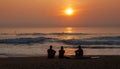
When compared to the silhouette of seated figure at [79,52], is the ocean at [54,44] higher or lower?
higher

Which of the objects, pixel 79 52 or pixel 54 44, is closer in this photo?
pixel 79 52

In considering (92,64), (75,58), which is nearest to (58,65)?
(92,64)

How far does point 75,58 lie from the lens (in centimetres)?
2508

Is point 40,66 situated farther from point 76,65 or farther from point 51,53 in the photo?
point 51,53

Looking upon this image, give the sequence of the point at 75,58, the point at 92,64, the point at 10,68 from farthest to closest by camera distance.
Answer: the point at 75,58 < the point at 92,64 < the point at 10,68

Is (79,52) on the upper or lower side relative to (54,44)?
lower

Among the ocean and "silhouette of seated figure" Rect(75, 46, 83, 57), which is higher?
the ocean

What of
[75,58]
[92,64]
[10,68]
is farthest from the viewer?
[75,58]

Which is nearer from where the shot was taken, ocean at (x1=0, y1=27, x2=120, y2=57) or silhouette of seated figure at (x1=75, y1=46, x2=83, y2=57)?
silhouette of seated figure at (x1=75, y1=46, x2=83, y2=57)

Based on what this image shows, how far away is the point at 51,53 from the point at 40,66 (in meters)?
5.40

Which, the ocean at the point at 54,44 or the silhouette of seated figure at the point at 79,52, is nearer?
the silhouette of seated figure at the point at 79,52

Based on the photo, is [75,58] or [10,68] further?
[75,58]

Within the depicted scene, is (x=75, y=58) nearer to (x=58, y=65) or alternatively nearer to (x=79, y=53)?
(x=79, y=53)

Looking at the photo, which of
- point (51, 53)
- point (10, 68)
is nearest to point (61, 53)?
point (51, 53)
